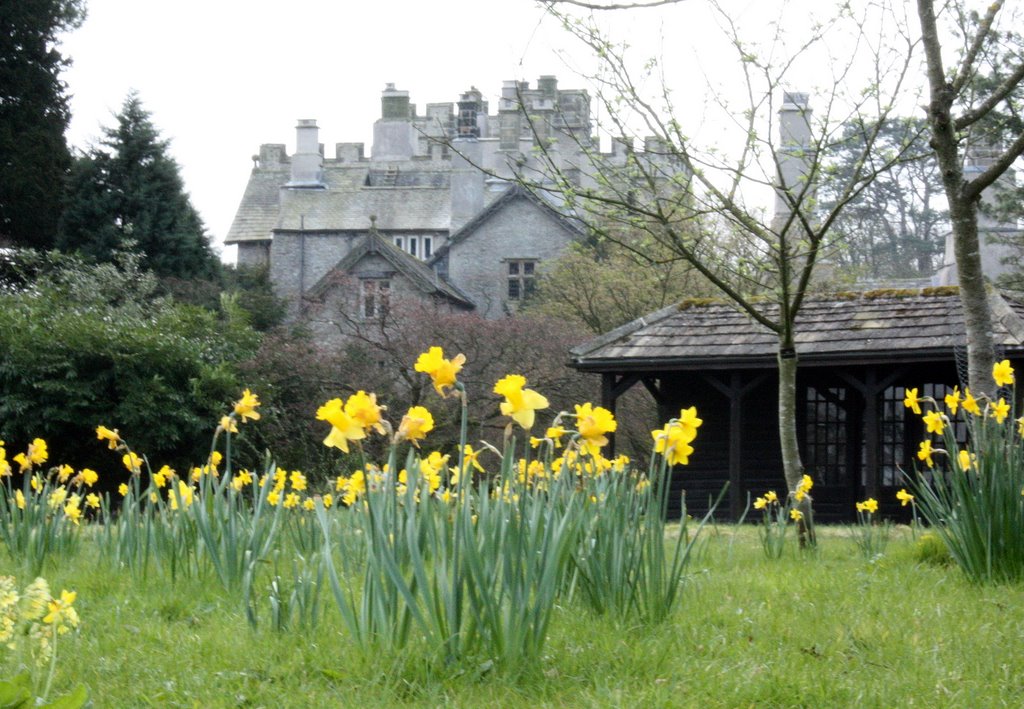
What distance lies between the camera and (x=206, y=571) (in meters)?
5.55

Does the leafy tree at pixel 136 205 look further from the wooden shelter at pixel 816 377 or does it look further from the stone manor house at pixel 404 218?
the wooden shelter at pixel 816 377

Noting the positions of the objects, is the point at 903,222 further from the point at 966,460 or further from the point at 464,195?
the point at 966,460

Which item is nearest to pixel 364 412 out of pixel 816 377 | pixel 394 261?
pixel 816 377

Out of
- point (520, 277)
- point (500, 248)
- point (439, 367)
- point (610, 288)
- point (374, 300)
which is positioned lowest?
point (439, 367)

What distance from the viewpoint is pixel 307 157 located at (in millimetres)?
50469

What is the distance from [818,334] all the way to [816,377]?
5.60 ft

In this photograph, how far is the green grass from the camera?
3.71 m

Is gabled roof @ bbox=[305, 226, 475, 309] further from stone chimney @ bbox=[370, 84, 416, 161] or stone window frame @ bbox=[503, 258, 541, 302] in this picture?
stone chimney @ bbox=[370, 84, 416, 161]

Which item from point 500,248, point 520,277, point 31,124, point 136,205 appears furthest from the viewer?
point 500,248

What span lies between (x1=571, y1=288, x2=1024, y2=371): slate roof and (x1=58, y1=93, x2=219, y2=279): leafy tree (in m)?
20.2

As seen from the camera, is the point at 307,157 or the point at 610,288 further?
the point at 307,157

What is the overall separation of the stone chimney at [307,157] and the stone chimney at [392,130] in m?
6.02

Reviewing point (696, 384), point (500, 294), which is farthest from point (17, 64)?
point (696, 384)

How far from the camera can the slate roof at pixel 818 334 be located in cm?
1548
